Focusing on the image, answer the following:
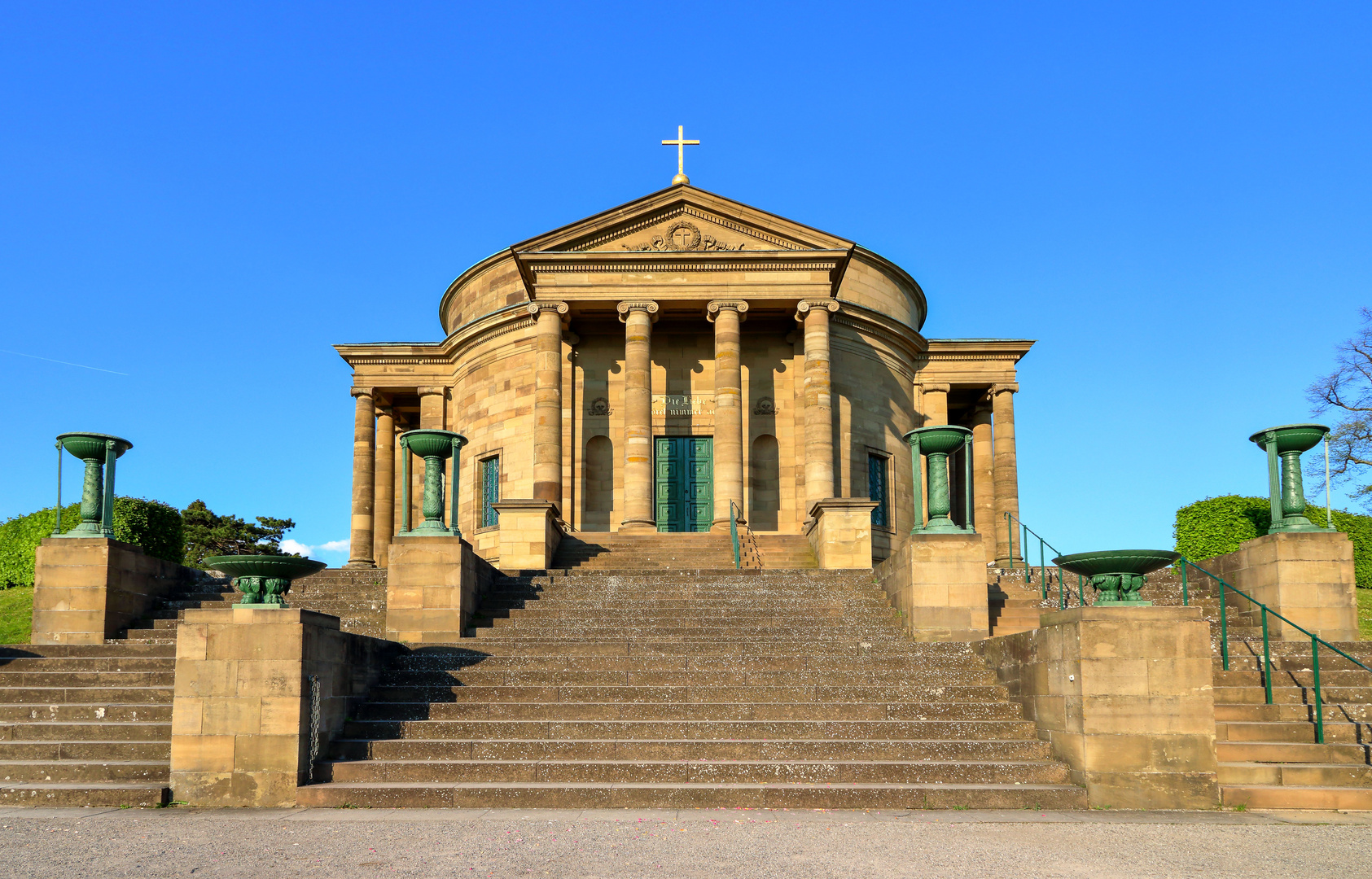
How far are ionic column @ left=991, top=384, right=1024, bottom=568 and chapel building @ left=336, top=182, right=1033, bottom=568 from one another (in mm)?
55

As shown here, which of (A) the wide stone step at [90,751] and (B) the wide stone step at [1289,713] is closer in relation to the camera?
(A) the wide stone step at [90,751]

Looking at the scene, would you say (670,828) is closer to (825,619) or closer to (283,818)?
(283,818)

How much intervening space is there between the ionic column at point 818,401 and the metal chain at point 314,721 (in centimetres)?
1483

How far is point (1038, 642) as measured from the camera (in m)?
11.0

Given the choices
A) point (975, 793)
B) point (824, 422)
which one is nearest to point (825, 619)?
point (975, 793)

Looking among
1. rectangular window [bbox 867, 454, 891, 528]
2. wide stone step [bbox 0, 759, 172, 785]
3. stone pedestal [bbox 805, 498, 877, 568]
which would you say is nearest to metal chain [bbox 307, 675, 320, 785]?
wide stone step [bbox 0, 759, 172, 785]

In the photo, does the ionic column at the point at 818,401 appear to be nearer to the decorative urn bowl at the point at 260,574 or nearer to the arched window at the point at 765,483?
the arched window at the point at 765,483

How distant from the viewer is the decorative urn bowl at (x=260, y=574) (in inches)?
420

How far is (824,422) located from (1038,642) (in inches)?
534

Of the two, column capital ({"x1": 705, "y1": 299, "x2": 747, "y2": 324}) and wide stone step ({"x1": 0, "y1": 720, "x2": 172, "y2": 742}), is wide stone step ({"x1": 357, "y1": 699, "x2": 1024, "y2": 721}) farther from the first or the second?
column capital ({"x1": 705, "y1": 299, "x2": 747, "y2": 324})

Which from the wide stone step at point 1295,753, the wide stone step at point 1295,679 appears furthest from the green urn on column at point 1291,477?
the wide stone step at point 1295,753

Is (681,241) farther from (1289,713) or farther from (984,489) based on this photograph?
(1289,713)

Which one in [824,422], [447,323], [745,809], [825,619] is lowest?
[745,809]

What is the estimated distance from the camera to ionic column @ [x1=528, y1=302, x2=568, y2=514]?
24.2 metres
